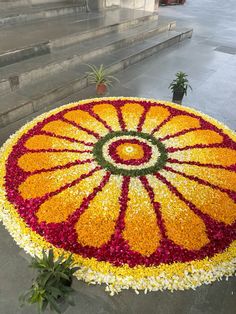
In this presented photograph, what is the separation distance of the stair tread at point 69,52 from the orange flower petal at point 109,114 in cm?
173

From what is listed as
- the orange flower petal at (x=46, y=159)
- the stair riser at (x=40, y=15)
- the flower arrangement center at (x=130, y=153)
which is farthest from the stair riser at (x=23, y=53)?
the flower arrangement center at (x=130, y=153)

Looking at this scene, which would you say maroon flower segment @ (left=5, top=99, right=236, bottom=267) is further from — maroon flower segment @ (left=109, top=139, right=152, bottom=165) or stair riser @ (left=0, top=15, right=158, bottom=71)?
stair riser @ (left=0, top=15, right=158, bottom=71)

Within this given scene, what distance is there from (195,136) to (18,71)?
3867mm

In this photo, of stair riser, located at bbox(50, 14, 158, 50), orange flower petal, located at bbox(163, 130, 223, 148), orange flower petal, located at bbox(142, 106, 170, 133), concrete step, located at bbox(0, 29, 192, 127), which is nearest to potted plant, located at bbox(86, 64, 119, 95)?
concrete step, located at bbox(0, 29, 192, 127)

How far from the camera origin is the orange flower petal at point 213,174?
412 cm

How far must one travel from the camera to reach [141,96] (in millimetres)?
6492

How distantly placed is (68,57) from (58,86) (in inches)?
51.1

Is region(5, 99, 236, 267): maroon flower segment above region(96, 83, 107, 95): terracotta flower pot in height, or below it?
below

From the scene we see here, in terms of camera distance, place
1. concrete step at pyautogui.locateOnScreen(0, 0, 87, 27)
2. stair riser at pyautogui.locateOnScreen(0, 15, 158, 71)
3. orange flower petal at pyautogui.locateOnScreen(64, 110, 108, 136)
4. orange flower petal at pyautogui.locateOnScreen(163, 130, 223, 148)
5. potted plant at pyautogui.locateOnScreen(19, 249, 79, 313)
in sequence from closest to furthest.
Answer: potted plant at pyautogui.locateOnScreen(19, 249, 79, 313), orange flower petal at pyautogui.locateOnScreen(163, 130, 223, 148), orange flower petal at pyautogui.locateOnScreen(64, 110, 108, 136), stair riser at pyautogui.locateOnScreen(0, 15, 158, 71), concrete step at pyautogui.locateOnScreen(0, 0, 87, 27)

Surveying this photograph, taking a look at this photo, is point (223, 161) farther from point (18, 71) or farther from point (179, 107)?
point (18, 71)

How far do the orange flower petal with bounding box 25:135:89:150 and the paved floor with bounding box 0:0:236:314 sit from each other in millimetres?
542

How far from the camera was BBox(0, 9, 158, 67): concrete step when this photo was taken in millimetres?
6418

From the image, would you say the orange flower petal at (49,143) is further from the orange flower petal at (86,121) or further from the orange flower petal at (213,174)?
the orange flower petal at (213,174)

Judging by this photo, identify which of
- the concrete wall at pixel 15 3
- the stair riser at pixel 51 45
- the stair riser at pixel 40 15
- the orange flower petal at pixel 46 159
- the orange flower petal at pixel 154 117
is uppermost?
the concrete wall at pixel 15 3
